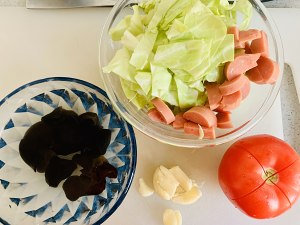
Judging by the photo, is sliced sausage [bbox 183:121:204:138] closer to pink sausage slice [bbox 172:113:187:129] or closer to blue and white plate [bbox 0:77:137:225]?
pink sausage slice [bbox 172:113:187:129]

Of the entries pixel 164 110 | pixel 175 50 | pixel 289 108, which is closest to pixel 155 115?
pixel 164 110

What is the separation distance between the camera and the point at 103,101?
0.93m

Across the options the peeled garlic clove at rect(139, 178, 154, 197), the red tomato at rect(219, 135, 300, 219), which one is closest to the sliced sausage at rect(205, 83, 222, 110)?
the red tomato at rect(219, 135, 300, 219)

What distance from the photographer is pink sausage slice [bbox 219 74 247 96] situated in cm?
78

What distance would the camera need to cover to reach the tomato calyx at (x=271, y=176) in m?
0.87

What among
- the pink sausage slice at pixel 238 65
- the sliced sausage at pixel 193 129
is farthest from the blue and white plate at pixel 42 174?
the pink sausage slice at pixel 238 65

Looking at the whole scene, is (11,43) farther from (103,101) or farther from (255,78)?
(255,78)

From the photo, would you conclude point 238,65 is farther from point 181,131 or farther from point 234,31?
point 181,131

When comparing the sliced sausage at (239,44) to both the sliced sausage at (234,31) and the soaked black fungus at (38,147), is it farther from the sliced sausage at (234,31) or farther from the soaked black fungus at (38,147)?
the soaked black fungus at (38,147)

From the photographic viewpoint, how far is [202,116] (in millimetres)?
793

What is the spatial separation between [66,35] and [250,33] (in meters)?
0.46

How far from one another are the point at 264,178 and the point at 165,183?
21 cm

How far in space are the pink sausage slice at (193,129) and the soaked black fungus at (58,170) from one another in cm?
26

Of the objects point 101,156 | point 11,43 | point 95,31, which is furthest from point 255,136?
point 11,43
